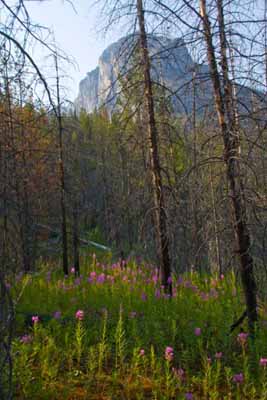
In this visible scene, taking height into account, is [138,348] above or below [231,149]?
below

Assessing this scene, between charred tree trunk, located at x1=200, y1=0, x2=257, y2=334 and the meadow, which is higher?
charred tree trunk, located at x1=200, y1=0, x2=257, y2=334

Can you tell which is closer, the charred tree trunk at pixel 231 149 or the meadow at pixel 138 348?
the meadow at pixel 138 348

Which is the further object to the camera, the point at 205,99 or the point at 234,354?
the point at 205,99

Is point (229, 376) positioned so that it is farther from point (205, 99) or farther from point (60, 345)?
point (205, 99)

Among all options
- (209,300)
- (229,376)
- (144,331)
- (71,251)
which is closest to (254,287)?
(229,376)

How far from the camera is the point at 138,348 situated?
4.23 metres

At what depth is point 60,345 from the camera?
4.99 meters

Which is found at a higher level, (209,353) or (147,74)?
(147,74)

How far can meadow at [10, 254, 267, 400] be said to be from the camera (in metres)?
3.81

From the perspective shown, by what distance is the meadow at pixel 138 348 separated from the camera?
3.81m

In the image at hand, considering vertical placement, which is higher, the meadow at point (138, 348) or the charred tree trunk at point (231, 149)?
the charred tree trunk at point (231, 149)

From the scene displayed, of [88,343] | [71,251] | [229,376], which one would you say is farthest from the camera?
[71,251]

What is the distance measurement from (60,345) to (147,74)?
15.8 feet

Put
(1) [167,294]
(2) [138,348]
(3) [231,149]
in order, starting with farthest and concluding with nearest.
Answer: (1) [167,294] < (3) [231,149] < (2) [138,348]
